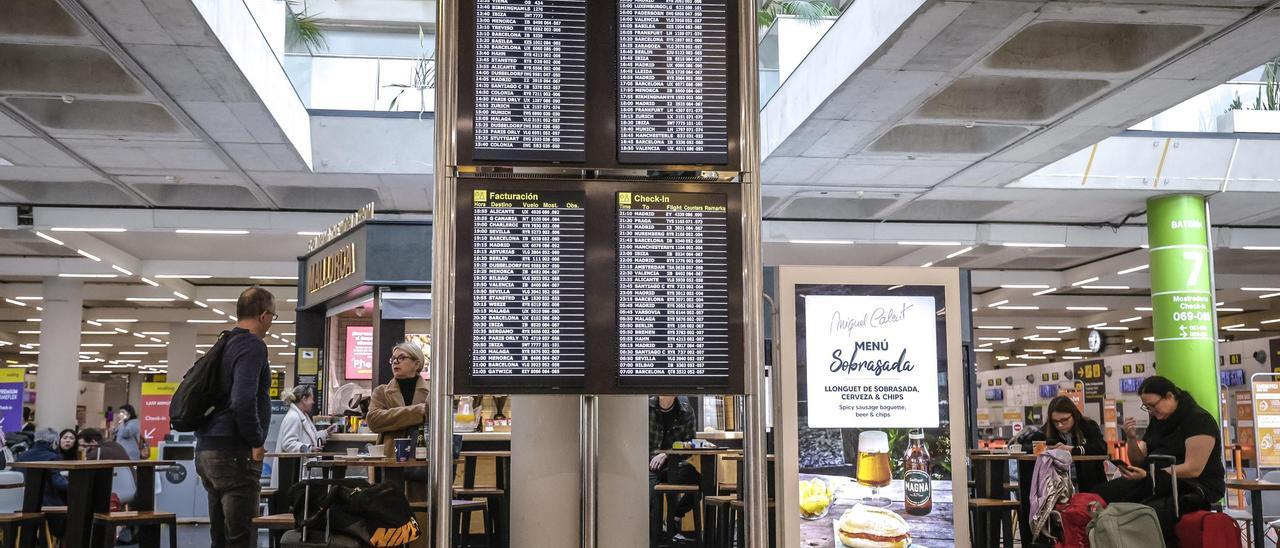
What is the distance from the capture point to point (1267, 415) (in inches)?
518

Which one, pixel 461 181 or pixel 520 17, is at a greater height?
pixel 520 17

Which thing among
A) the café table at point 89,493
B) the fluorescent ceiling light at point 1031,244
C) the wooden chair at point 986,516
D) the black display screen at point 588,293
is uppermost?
the fluorescent ceiling light at point 1031,244

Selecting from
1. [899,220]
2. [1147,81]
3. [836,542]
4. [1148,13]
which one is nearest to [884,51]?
[1148,13]

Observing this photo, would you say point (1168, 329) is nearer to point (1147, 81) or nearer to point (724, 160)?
point (1147, 81)

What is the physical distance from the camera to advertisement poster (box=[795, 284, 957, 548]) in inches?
178

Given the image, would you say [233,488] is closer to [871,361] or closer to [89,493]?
[89,493]

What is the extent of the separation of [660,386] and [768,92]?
301 inches

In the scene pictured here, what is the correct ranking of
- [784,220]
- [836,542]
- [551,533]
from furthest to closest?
[784,220], [836,542], [551,533]

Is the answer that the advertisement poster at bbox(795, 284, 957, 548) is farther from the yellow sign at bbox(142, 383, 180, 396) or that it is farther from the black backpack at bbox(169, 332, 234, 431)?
the yellow sign at bbox(142, 383, 180, 396)

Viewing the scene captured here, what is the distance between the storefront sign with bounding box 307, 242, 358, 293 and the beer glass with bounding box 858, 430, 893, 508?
26.3ft

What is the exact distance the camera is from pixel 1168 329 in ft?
37.6

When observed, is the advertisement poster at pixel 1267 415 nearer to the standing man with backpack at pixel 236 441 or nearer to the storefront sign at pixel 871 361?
the storefront sign at pixel 871 361

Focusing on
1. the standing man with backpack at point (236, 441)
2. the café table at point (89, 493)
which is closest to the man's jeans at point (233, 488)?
the standing man with backpack at point (236, 441)

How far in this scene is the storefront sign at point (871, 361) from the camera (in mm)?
4582
